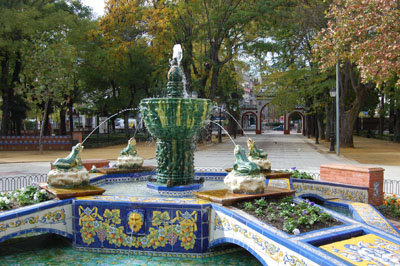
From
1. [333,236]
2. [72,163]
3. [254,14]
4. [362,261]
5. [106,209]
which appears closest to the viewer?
[362,261]

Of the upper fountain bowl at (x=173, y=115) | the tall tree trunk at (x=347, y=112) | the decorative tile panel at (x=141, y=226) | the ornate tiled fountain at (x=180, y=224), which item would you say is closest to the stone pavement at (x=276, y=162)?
the tall tree trunk at (x=347, y=112)

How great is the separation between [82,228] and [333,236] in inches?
151

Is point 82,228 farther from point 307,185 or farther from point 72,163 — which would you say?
point 307,185

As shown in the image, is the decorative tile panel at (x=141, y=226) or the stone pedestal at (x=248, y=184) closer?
the decorative tile panel at (x=141, y=226)

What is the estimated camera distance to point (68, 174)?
22.1 feet

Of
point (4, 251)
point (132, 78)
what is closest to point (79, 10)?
point (132, 78)

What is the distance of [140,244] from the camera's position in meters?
5.67

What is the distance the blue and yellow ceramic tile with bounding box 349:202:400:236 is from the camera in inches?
246

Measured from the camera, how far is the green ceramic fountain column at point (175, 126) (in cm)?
727

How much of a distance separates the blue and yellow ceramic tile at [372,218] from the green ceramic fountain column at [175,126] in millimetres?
3459

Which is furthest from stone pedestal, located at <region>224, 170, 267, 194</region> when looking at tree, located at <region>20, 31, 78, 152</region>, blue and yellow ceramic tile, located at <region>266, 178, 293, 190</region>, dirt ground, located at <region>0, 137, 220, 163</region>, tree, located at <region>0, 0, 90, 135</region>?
tree, located at <region>0, 0, 90, 135</region>

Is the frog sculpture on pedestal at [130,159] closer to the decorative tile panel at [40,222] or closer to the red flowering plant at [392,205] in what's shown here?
the decorative tile panel at [40,222]

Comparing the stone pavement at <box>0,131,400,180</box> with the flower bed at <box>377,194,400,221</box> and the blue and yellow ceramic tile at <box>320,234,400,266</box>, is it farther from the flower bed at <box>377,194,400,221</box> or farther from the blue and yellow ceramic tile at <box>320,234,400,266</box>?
the blue and yellow ceramic tile at <box>320,234,400,266</box>

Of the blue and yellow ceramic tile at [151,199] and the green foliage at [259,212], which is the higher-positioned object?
the blue and yellow ceramic tile at [151,199]
